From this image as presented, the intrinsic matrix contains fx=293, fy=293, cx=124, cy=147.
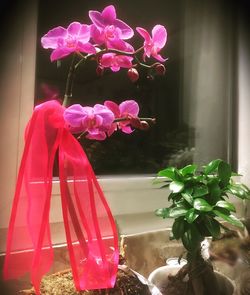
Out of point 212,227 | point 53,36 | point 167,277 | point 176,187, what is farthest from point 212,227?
point 53,36

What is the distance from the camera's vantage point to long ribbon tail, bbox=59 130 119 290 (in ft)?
1.95

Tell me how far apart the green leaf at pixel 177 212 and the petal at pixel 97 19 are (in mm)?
458

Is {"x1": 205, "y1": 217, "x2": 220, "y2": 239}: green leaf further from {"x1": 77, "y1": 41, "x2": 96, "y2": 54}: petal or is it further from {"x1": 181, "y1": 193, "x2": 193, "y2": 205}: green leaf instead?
{"x1": 77, "y1": 41, "x2": 96, "y2": 54}: petal

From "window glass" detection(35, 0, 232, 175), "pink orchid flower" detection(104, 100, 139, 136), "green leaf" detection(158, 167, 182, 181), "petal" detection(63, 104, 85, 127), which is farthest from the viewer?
"window glass" detection(35, 0, 232, 175)

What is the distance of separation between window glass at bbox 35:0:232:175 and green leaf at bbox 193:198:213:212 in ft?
1.45

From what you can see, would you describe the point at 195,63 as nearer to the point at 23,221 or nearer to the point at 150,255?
the point at 150,255

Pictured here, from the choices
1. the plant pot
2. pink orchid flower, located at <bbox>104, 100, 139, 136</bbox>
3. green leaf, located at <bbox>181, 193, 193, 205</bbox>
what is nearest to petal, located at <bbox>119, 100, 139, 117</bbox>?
pink orchid flower, located at <bbox>104, 100, 139, 136</bbox>

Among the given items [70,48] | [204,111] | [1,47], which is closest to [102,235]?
[70,48]

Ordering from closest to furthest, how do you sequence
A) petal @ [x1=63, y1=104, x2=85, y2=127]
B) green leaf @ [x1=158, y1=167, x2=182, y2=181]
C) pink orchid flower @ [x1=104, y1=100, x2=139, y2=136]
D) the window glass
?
petal @ [x1=63, y1=104, x2=85, y2=127]
pink orchid flower @ [x1=104, y1=100, x2=139, y2=136]
green leaf @ [x1=158, y1=167, x2=182, y2=181]
the window glass

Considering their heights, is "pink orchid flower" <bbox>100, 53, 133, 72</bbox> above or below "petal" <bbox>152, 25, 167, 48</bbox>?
below

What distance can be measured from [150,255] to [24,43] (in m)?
0.80

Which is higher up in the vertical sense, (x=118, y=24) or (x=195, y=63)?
(x=195, y=63)

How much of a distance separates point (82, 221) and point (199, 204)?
11.2 inches

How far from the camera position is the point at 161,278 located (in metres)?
0.85
